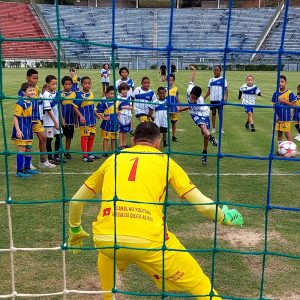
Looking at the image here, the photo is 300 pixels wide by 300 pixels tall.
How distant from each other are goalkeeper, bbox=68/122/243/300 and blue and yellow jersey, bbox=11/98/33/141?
14.2 ft

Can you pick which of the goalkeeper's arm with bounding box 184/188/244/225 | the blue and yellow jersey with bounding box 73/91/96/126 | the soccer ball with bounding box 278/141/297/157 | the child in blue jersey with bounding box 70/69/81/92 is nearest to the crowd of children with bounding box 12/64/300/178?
the blue and yellow jersey with bounding box 73/91/96/126

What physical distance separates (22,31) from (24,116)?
3940 cm

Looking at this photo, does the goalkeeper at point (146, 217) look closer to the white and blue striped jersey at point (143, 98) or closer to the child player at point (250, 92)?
the white and blue striped jersey at point (143, 98)

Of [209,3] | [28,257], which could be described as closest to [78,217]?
[28,257]

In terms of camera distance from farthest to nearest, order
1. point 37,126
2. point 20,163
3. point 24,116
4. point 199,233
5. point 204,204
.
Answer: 1. point 37,126
2. point 20,163
3. point 24,116
4. point 199,233
5. point 204,204

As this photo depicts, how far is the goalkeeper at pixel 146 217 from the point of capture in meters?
3.33

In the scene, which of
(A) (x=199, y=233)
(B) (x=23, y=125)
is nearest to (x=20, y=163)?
(B) (x=23, y=125)

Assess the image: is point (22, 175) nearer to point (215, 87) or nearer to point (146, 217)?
point (146, 217)

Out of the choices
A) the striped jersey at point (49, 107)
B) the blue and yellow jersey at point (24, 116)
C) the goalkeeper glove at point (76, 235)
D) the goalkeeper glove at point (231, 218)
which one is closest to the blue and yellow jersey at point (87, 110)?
the striped jersey at point (49, 107)

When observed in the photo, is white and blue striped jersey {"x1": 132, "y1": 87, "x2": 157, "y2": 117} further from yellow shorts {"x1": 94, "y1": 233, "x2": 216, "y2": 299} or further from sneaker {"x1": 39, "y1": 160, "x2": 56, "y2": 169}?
yellow shorts {"x1": 94, "y1": 233, "x2": 216, "y2": 299}

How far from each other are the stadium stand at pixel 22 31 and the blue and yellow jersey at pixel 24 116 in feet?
115

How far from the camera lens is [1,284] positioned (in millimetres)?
4301

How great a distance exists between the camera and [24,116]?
25.0ft

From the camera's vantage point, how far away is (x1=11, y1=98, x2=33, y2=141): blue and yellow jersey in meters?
7.55
